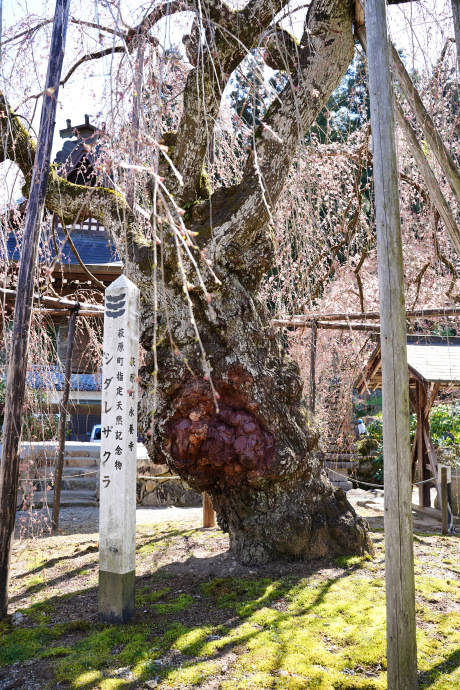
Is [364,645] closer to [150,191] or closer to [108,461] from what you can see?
[108,461]

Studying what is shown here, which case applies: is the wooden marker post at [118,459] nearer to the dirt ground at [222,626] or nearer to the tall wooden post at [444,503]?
the dirt ground at [222,626]

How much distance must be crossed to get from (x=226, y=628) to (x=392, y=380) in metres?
1.80

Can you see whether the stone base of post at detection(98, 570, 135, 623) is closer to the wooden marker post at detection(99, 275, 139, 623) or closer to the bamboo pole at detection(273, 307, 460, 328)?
the wooden marker post at detection(99, 275, 139, 623)

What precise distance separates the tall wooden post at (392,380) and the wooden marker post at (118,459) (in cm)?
161

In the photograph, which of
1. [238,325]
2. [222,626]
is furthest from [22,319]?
[222,626]

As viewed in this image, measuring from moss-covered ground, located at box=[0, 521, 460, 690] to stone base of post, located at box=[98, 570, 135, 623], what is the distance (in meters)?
0.06

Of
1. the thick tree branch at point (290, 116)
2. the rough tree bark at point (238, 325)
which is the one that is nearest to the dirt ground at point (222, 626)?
the rough tree bark at point (238, 325)

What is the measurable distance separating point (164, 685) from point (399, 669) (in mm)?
1056

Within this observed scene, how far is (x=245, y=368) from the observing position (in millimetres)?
3406

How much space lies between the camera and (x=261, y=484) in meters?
3.47

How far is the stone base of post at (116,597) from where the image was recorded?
2910mm

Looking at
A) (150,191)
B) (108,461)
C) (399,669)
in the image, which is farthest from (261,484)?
(150,191)

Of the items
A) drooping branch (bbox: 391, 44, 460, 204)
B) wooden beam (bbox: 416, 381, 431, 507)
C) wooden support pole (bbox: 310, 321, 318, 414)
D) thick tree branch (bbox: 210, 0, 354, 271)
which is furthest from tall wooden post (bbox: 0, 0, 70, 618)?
wooden beam (bbox: 416, 381, 431, 507)

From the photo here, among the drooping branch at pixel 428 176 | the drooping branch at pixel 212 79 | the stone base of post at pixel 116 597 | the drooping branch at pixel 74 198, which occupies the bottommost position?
the stone base of post at pixel 116 597
